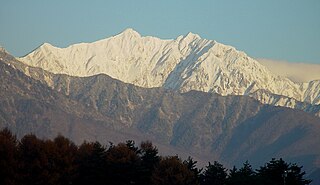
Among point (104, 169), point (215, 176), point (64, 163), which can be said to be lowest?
point (64, 163)

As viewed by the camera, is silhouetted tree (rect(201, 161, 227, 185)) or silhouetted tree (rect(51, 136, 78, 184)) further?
silhouetted tree (rect(201, 161, 227, 185))

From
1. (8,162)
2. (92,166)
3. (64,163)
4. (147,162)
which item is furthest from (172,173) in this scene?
(8,162)

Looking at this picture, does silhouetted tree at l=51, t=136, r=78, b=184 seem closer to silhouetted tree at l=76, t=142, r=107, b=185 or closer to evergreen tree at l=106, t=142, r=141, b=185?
silhouetted tree at l=76, t=142, r=107, b=185

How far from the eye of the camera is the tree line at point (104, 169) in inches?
6373

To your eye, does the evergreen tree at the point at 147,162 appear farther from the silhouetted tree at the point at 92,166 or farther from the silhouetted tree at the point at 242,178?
the silhouetted tree at the point at 242,178

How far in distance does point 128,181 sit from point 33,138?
791 inches

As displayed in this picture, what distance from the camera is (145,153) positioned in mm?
183000

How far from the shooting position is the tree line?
162 m

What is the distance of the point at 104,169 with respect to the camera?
17238 cm

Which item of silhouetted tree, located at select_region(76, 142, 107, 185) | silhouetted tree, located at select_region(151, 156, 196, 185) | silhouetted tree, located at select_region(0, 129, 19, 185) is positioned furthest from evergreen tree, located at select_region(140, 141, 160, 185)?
silhouetted tree, located at select_region(0, 129, 19, 185)

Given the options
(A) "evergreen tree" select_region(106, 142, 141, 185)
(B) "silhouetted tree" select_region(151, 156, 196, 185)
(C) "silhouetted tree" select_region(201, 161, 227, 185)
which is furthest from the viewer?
(C) "silhouetted tree" select_region(201, 161, 227, 185)

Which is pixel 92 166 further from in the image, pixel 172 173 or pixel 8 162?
pixel 8 162

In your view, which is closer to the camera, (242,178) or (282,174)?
(242,178)

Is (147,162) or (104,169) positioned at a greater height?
(147,162)
